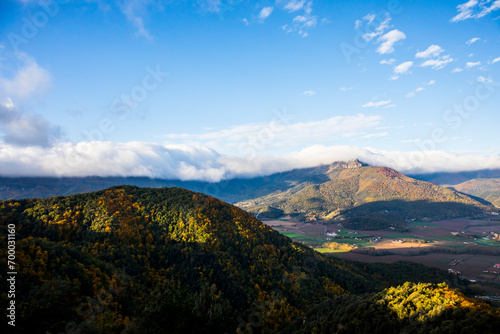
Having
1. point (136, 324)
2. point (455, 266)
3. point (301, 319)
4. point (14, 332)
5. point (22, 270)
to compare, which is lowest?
point (455, 266)

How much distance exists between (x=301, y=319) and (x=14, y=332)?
207 feet

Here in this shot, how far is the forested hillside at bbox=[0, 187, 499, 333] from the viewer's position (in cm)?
4778

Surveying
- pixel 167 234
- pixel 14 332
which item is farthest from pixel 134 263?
pixel 14 332

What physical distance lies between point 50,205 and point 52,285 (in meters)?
51.1

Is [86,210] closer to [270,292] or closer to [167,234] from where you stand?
[167,234]

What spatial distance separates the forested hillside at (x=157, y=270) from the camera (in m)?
47.8

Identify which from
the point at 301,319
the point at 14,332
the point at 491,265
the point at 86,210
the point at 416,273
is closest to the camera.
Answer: the point at 14,332

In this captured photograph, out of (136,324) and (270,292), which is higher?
(136,324)

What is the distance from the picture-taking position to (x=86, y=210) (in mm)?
90688

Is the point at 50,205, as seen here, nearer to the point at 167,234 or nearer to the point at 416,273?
the point at 167,234

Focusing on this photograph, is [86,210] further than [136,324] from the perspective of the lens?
Yes

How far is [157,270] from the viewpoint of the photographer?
258 ft

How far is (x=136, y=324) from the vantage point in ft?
155

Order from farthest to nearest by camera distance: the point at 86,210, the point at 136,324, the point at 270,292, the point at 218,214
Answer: the point at 218,214 < the point at 86,210 < the point at 270,292 < the point at 136,324
